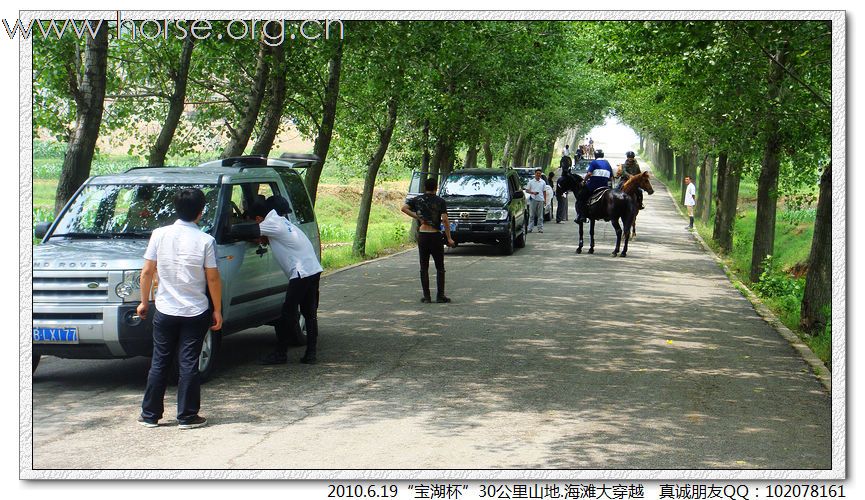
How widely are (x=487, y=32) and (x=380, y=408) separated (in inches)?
641

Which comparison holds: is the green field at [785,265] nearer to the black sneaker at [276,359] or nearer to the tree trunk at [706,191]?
the tree trunk at [706,191]

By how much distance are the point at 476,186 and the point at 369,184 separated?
3739mm

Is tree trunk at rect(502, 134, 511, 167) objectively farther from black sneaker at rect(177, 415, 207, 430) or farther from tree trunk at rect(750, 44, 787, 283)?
black sneaker at rect(177, 415, 207, 430)

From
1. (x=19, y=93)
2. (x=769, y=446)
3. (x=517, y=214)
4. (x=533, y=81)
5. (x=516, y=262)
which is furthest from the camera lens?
(x=533, y=81)

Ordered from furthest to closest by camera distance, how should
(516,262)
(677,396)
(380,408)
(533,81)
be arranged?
(533,81) → (516,262) → (677,396) → (380,408)

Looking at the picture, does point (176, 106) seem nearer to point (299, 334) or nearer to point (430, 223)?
Result: point (430, 223)

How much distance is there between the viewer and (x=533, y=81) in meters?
31.0

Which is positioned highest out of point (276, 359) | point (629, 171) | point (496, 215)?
point (629, 171)

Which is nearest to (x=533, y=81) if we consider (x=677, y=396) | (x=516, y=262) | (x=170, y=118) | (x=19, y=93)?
(x=516, y=262)

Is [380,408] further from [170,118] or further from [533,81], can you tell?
[533,81]

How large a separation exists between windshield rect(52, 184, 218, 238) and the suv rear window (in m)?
1.70

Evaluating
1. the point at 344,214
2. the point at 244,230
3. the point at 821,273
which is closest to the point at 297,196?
the point at 244,230

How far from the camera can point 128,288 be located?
9.02m

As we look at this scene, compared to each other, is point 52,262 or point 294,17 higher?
point 294,17
